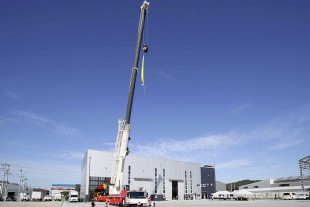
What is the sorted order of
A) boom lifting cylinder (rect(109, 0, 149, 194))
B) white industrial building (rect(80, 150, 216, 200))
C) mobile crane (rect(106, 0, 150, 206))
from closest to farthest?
mobile crane (rect(106, 0, 150, 206)) < boom lifting cylinder (rect(109, 0, 149, 194)) < white industrial building (rect(80, 150, 216, 200))

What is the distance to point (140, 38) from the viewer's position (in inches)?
1425

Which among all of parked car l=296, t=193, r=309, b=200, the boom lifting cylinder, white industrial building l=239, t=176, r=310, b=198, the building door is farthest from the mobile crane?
white industrial building l=239, t=176, r=310, b=198

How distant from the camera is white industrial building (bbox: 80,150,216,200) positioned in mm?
69562

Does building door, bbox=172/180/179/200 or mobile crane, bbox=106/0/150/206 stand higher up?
mobile crane, bbox=106/0/150/206

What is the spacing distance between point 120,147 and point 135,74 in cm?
935

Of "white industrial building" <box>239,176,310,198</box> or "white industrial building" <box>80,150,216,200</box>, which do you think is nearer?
"white industrial building" <box>80,150,216,200</box>

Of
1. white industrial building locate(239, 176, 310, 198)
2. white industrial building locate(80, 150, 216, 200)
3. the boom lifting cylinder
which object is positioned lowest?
white industrial building locate(239, 176, 310, 198)

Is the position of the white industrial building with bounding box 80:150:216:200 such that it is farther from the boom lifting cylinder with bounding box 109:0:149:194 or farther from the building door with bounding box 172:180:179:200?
the boom lifting cylinder with bounding box 109:0:149:194

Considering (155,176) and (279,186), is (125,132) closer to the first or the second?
(155,176)

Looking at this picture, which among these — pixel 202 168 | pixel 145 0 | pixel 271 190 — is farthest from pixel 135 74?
pixel 271 190

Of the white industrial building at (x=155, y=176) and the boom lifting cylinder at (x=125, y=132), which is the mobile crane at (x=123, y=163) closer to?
the boom lifting cylinder at (x=125, y=132)

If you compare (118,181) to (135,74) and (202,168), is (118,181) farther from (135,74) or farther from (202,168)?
(202,168)

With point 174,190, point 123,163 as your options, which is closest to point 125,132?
point 123,163

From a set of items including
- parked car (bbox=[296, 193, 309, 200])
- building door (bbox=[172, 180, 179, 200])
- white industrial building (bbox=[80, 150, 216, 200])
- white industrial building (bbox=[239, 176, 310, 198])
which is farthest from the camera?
white industrial building (bbox=[239, 176, 310, 198])
